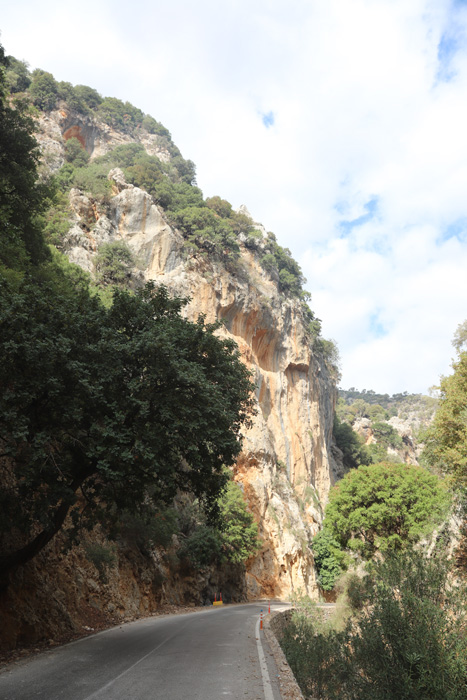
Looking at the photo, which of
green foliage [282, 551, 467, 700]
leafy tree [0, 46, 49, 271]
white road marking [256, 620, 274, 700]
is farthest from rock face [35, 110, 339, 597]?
green foliage [282, 551, 467, 700]

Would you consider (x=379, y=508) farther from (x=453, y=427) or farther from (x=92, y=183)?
(x=92, y=183)

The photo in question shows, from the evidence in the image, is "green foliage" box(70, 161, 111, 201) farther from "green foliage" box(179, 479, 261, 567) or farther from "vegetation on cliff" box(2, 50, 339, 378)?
"green foliage" box(179, 479, 261, 567)

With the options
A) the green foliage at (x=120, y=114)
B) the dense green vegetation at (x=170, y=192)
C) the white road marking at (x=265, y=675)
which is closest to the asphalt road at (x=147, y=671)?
the white road marking at (x=265, y=675)

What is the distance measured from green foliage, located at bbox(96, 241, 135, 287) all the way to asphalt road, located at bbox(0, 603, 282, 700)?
3006cm

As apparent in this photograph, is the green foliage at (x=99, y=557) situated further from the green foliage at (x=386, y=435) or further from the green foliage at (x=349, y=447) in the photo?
the green foliage at (x=386, y=435)

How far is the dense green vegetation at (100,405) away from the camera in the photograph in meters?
9.01

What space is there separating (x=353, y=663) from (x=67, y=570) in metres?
9.54

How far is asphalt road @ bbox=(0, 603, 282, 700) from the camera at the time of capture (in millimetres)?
6582

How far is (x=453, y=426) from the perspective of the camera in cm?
2008

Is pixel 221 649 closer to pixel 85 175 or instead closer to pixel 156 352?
pixel 156 352

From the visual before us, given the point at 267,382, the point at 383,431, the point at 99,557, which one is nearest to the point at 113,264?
the point at 267,382

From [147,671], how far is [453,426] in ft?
55.2

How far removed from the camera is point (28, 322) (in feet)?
31.9

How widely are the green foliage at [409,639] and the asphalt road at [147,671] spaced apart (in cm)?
184
